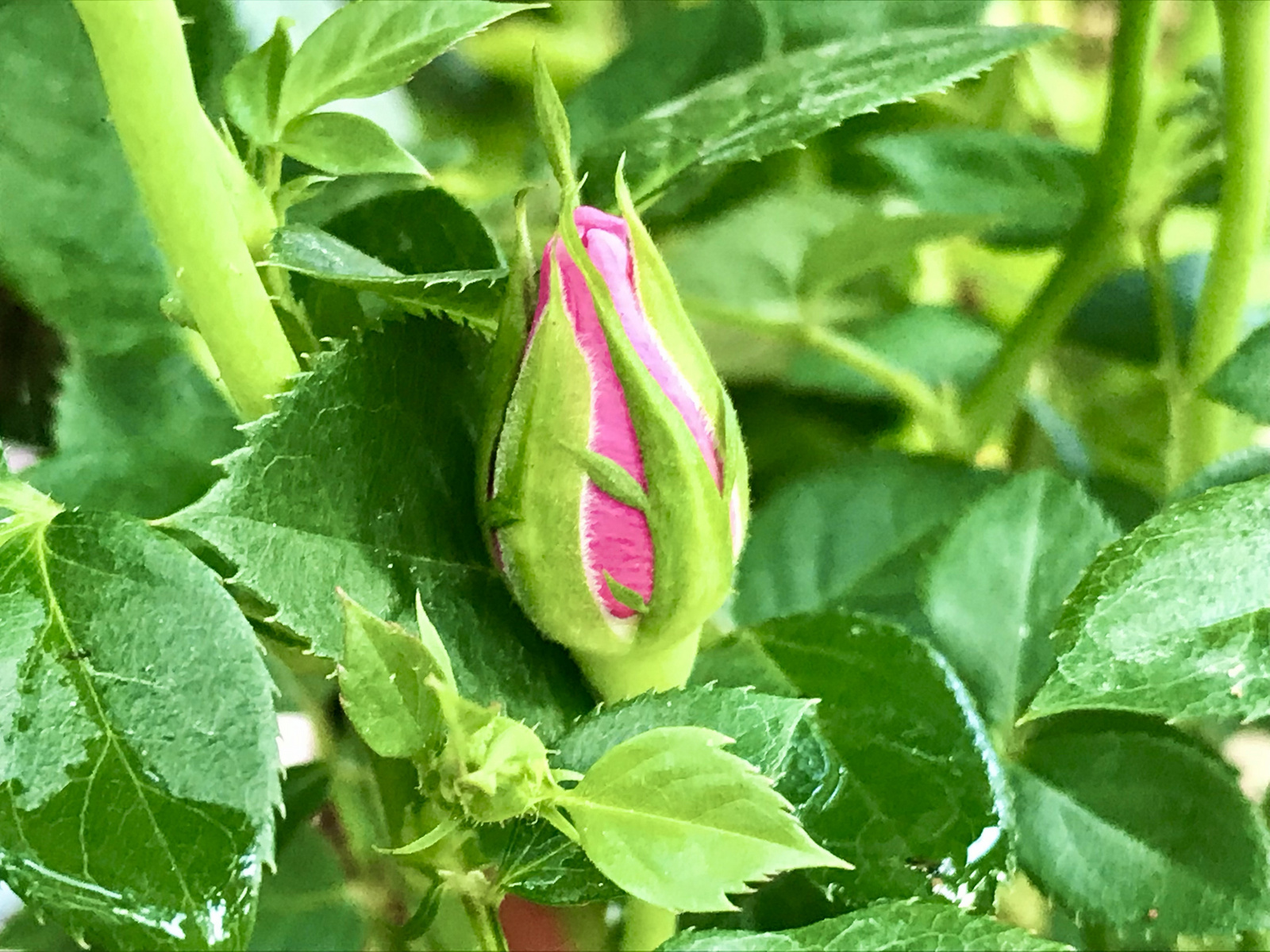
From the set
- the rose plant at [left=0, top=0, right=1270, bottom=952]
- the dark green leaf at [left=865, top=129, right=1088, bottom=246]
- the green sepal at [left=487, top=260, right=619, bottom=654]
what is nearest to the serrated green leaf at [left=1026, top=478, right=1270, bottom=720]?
the rose plant at [left=0, top=0, right=1270, bottom=952]

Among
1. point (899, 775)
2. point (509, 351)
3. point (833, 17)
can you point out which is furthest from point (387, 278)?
point (833, 17)

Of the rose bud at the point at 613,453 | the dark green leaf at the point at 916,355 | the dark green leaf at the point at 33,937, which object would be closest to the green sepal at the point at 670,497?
the rose bud at the point at 613,453

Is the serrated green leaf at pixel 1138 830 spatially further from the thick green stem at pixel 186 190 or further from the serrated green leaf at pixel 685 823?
the thick green stem at pixel 186 190

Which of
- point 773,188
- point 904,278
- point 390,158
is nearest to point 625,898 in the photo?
point 390,158

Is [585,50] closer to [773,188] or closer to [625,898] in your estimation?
[773,188]

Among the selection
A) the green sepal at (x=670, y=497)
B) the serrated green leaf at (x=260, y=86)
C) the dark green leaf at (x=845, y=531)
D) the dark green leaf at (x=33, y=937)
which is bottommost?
the dark green leaf at (x=33, y=937)

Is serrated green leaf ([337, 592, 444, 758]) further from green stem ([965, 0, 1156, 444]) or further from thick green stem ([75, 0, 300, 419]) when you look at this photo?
green stem ([965, 0, 1156, 444])

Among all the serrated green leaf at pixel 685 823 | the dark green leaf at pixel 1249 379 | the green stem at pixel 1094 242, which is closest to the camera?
the serrated green leaf at pixel 685 823
